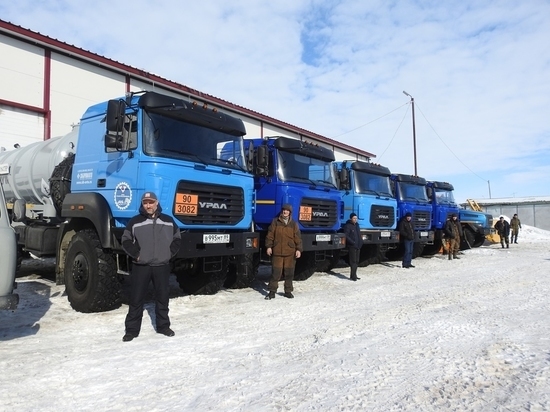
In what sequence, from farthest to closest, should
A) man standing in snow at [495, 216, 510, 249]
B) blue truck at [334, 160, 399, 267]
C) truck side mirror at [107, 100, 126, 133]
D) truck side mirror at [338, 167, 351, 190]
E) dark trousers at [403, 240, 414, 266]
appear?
man standing in snow at [495, 216, 510, 249], dark trousers at [403, 240, 414, 266], blue truck at [334, 160, 399, 267], truck side mirror at [338, 167, 351, 190], truck side mirror at [107, 100, 126, 133]

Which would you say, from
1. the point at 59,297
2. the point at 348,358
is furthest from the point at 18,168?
the point at 348,358

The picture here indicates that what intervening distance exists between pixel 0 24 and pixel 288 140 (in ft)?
29.8

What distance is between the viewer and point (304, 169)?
8672 millimetres

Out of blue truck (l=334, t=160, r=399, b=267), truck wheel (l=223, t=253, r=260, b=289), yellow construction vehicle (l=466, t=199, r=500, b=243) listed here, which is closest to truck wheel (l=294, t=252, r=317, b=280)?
truck wheel (l=223, t=253, r=260, b=289)

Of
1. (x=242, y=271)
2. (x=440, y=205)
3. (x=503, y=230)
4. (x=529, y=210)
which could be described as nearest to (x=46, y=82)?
(x=242, y=271)

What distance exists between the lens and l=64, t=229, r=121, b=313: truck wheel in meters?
5.71

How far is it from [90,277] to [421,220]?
1050 centimetres

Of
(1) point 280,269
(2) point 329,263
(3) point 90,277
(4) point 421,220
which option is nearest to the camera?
(3) point 90,277

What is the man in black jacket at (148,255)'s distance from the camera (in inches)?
183

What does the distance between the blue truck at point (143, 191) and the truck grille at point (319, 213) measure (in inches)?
63.3

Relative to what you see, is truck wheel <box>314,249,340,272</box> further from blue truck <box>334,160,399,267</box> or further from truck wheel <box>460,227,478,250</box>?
truck wheel <box>460,227,478,250</box>

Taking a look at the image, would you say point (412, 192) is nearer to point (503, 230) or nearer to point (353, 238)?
point (353, 238)

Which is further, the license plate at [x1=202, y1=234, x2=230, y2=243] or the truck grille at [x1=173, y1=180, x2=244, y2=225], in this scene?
the license plate at [x1=202, y1=234, x2=230, y2=243]

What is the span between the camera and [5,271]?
4.13m
